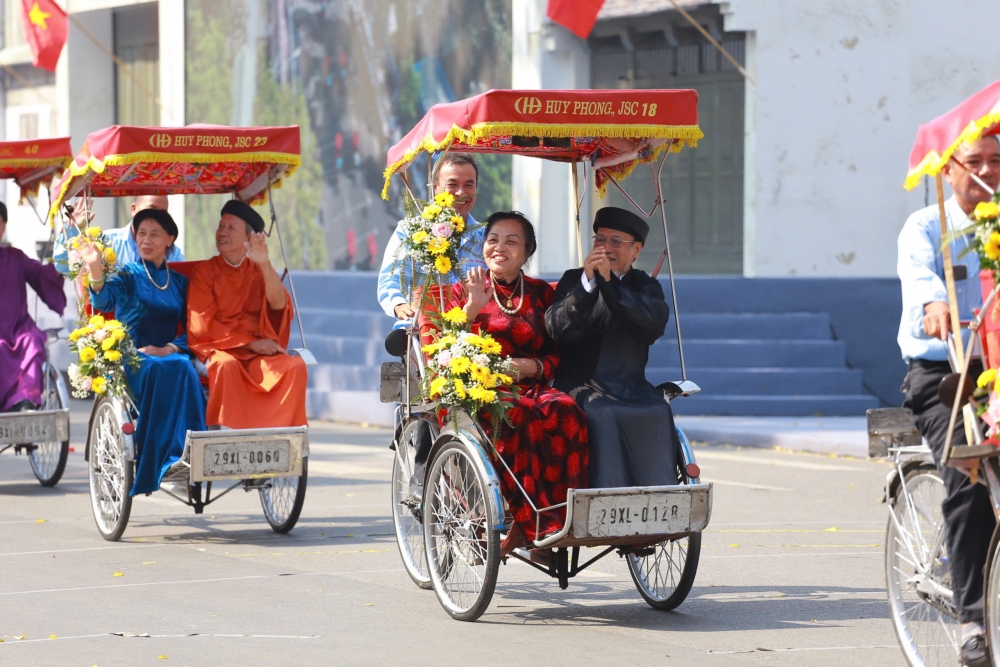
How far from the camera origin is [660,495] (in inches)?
261

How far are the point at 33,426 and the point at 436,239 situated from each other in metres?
4.97

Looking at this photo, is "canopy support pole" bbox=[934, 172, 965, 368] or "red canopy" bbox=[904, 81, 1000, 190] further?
"canopy support pole" bbox=[934, 172, 965, 368]

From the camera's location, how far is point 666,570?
725 centimetres

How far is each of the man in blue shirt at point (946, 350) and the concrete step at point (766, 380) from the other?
418 inches

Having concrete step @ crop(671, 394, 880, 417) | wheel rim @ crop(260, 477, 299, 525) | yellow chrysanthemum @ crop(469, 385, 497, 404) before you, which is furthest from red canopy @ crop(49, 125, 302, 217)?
concrete step @ crop(671, 394, 880, 417)

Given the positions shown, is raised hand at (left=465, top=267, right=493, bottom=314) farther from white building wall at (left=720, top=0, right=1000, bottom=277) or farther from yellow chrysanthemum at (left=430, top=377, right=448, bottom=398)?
white building wall at (left=720, top=0, right=1000, bottom=277)

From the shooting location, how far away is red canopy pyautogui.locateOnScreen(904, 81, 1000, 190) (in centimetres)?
496

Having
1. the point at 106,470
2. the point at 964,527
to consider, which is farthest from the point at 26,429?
the point at 964,527

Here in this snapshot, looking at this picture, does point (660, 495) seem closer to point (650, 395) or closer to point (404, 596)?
point (650, 395)

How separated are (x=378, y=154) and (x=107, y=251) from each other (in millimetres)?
14569

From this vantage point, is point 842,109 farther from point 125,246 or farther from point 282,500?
point 282,500

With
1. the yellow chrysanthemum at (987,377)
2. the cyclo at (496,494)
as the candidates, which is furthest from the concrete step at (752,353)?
the yellow chrysanthemum at (987,377)

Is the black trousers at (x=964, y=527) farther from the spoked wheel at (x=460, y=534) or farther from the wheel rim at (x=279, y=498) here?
the wheel rim at (x=279, y=498)

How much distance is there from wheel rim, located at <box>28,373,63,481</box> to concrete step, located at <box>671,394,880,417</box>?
22.5 feet
